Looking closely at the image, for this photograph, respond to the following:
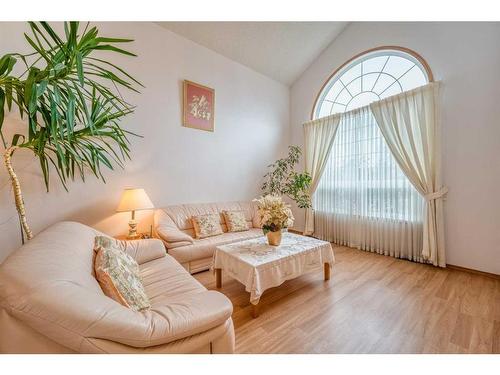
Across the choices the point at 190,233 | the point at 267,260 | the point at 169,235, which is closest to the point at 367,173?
the point at 267,260

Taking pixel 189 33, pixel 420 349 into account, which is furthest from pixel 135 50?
pixel 420 349

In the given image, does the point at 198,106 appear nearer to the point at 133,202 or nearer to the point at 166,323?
the point at 133,202

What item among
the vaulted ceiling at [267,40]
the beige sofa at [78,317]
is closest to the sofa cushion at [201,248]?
the beige sofa at [78,317]

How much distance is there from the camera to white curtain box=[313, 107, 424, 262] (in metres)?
2.79

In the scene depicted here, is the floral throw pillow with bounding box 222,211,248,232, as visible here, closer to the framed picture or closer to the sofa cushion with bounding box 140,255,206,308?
the sofa cushion with bounding box 140,255,206,308

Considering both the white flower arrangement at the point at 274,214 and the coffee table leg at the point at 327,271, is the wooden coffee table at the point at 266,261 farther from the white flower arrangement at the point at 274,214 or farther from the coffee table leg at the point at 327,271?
the white flower arrangement at the point at 274,214

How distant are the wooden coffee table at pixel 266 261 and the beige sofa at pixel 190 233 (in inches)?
16.1

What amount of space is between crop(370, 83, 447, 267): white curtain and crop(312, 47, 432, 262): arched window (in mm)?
132

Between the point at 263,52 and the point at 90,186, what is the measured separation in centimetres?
335

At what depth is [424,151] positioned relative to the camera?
2.58 meters

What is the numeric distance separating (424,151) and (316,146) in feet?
5.29

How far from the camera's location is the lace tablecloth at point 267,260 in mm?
1667

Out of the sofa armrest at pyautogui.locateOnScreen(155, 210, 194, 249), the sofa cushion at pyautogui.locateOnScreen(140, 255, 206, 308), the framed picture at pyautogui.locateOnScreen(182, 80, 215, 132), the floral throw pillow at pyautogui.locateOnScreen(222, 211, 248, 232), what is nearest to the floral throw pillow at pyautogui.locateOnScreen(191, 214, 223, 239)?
the floral throw pillow at pyautogui.locateOnScreen(222, 211, 248, 232)

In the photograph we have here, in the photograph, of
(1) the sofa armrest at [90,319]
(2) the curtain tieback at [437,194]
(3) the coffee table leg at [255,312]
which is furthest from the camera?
(2) the curtain tieback at [437,194]
